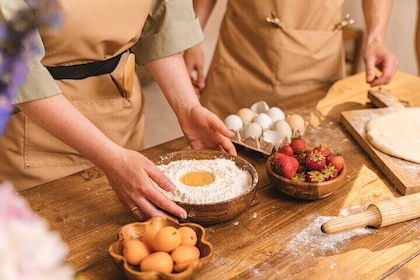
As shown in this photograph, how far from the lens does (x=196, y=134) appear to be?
1447 millimetres

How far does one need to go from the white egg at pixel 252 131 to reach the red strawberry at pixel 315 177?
26 centimetres

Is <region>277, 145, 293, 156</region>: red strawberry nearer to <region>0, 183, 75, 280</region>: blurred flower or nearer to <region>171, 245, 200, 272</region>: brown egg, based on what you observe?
<region>171, 245, 200, 272</region>: brown egg

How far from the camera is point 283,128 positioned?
148cm

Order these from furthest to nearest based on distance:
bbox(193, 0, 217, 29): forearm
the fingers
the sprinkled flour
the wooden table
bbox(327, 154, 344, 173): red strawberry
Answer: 1. bbox(193, 0, 217, 29): forearm
2. the fingers
3. bbox(327, 154, 344, 173): red strawberry
4. the sprinkled flour
5. the wooden table

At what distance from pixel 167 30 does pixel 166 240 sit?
73 cm

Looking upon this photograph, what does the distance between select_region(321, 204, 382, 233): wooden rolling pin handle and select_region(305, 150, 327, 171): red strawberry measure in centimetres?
14

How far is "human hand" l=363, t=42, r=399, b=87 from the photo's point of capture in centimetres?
183

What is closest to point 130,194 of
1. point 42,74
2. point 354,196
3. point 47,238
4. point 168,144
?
point 42,74

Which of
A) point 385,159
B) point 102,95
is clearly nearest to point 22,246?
point 102,95

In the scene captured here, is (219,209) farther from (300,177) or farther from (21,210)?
(21,210)

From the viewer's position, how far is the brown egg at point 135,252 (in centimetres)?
92

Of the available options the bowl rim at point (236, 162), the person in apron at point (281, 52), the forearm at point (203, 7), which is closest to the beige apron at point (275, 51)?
the person in apron at point (281, 52)

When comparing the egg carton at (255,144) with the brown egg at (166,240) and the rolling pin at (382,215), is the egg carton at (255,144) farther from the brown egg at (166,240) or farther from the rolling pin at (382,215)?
the brown egg at (166,240)

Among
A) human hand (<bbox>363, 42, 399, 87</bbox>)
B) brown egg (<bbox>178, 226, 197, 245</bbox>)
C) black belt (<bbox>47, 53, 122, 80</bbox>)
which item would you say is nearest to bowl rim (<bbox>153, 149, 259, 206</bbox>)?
brown egg (<bbox>178, 226, 197, 245</bbox>)
